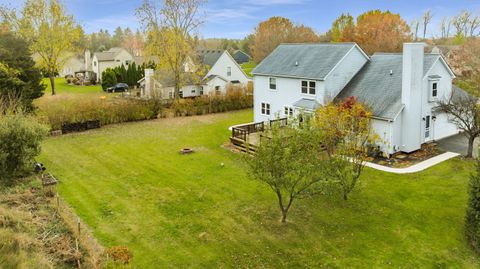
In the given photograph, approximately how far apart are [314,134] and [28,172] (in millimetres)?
14443

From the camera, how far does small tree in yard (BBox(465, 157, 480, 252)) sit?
1299 centimetres

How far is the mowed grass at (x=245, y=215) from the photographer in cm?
1262

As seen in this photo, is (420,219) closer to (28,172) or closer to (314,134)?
(314,134)

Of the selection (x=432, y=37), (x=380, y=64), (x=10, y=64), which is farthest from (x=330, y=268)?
(x=432, y=37)

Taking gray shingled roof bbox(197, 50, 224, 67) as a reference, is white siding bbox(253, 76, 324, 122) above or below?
below

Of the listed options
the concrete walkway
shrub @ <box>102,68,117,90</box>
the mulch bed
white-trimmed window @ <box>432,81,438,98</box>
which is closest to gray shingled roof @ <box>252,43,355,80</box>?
white-trimmed window @ <box>432,81,438,98</box>

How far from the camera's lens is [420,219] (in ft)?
49.5

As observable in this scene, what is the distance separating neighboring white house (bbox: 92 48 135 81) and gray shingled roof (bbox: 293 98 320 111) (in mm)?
49805

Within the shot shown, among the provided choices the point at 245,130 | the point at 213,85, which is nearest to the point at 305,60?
the point at 245,130

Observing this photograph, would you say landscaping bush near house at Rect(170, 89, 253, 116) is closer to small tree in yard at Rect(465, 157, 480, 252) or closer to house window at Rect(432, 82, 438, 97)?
house window at Rect(432, 82, 438, 97)

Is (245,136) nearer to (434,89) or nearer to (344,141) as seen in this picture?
(344,141)

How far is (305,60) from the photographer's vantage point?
91.7 feet

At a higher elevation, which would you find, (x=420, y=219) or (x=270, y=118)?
(x=270, y=118)

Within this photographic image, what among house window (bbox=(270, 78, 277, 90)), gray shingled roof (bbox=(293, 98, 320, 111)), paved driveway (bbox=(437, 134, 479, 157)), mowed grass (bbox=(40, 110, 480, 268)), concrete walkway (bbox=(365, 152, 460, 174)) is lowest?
mowed grass (bbox=(40, 110, 480, 268))
